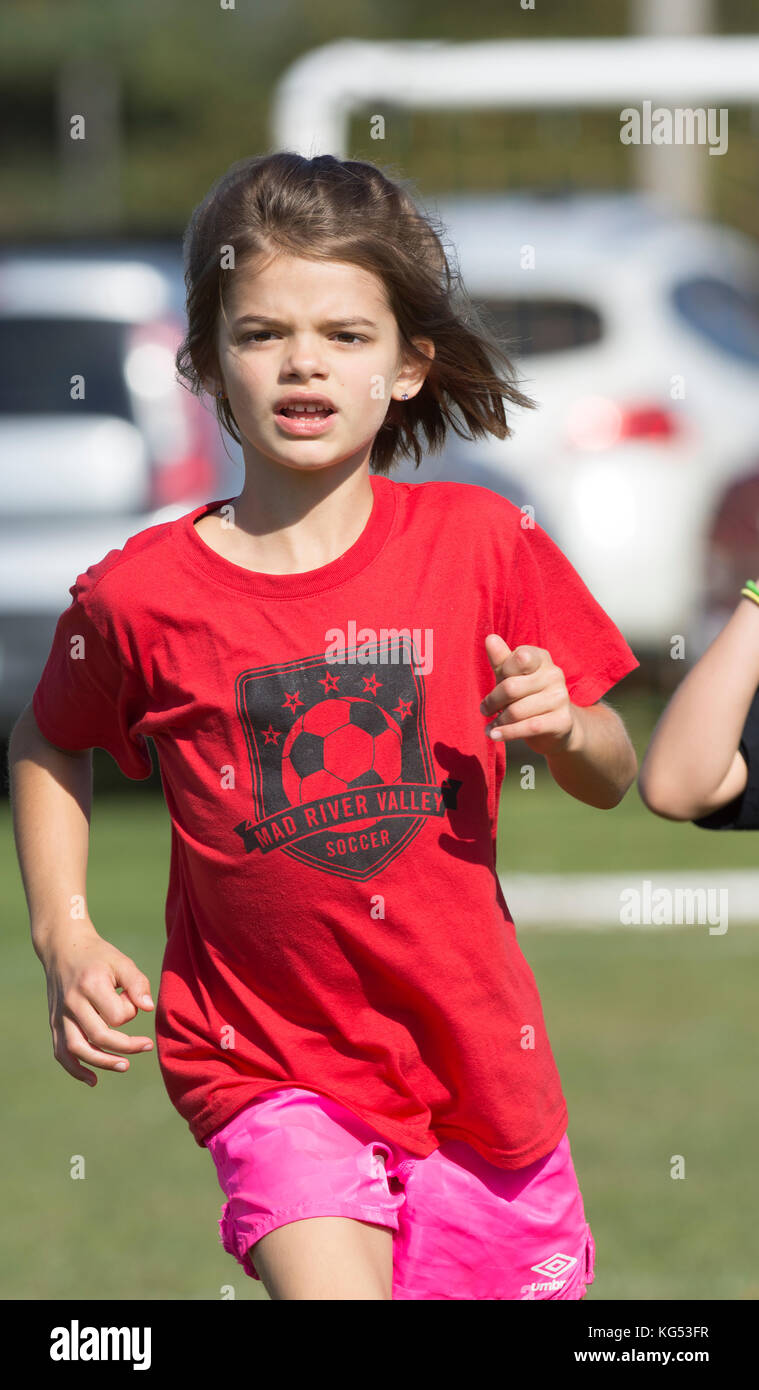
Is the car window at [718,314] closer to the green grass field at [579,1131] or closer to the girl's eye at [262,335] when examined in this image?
the green grass field at [579,1131]

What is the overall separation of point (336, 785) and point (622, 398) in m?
6.81

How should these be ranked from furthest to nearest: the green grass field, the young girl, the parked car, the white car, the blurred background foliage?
the blurred background foliage
the white car
the parked car
the green grass field
the young girl

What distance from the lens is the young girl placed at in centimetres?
233

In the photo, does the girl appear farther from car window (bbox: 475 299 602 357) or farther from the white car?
car window (bbox: 475 299 602 357)

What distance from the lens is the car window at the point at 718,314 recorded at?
30.2 ft

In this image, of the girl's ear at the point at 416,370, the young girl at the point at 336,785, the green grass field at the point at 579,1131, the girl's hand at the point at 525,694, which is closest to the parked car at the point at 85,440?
the green grass field at the point at 579,1131

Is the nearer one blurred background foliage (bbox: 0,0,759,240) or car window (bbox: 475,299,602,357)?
car window (bbox: 475,299,602,357)

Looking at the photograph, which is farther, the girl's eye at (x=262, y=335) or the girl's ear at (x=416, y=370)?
the girl's ear at (x=416, y=370)

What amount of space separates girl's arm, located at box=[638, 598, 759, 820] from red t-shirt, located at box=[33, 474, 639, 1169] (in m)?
0.22

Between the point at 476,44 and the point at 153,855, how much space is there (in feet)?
11.5

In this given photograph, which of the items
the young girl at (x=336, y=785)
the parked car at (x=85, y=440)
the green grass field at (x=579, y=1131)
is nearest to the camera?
the young girl at (x=336, y=785)

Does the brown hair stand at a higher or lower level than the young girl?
higher

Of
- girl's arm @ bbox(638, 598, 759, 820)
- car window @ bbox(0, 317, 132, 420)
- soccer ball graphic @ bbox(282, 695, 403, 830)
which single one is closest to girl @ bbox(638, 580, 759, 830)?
girl's arm @ bbox(638, 598, 759, 820)

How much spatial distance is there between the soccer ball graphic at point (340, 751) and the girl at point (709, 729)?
0.34m
